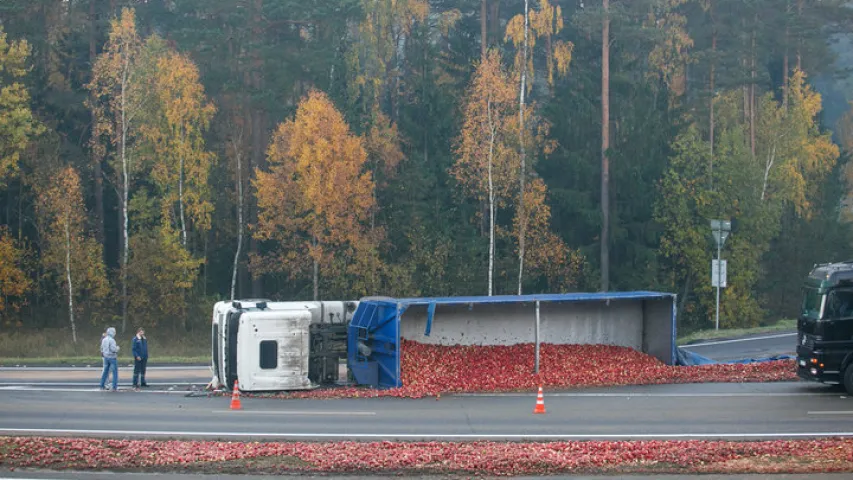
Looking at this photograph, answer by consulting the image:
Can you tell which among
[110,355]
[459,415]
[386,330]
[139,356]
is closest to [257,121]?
[139,356]

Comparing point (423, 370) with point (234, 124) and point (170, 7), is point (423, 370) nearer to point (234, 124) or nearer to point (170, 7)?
point (234, 124)

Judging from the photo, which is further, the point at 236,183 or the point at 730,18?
the point at 730,18

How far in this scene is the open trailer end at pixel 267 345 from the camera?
76.0 ft

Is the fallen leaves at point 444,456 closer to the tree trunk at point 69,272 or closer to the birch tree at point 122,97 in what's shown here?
the tree trunk at point 69,272

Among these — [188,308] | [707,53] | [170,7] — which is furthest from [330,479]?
[170,7]

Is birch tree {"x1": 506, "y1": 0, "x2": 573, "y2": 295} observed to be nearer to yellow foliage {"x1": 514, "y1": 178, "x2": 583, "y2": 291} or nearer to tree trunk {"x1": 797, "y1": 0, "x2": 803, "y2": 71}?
yellow foliage {"x1": 514, "y1": 178, "x2": 583, "y2": 291}

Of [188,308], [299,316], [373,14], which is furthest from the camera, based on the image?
[373,14]

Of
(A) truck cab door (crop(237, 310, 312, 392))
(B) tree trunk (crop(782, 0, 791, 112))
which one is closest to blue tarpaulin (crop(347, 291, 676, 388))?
(A) truck cab door (crop(237, 310, 312, 392))

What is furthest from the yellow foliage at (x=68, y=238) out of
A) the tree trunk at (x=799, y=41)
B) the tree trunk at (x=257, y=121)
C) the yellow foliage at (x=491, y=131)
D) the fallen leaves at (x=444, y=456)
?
the tree trunk at (x=799, y=41)

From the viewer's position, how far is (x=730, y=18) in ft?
209

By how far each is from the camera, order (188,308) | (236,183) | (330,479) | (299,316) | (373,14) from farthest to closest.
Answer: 1. (373,14)
2. (236,183)
3. (188,308)
4. (299,316)
5. (330,479)

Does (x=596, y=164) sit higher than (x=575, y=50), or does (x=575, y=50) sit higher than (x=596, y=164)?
(x=575, y=50)

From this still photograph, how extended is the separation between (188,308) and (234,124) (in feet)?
37.1

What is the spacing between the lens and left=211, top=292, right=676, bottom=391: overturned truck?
23359 mm
